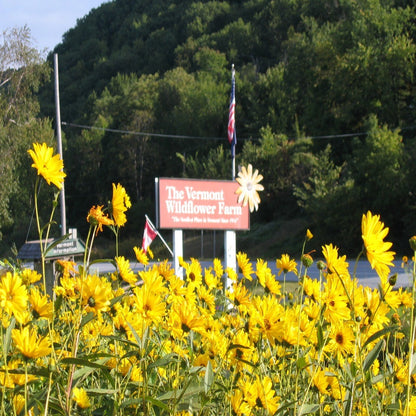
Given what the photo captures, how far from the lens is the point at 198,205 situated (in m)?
9.15

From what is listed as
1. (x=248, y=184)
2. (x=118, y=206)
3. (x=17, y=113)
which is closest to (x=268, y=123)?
(x=17, y=113)

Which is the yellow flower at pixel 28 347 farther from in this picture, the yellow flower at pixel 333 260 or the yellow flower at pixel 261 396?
the yellow flower at pixel 333 260

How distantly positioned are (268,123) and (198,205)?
91.4 feet

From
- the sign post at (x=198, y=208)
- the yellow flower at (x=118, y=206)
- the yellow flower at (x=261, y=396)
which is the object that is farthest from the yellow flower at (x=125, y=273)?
the sign post at (x=198, y=208)

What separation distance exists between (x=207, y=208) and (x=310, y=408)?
7852 mm

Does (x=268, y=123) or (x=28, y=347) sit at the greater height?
(x=268, y=123)

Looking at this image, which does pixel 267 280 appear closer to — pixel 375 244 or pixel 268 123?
pixel 375 244

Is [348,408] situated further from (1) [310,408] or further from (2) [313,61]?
(2) [313,61]

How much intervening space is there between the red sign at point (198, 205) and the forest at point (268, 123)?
40.0 feet

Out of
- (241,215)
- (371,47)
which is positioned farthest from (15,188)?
(371,47)

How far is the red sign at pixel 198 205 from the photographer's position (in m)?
8.90

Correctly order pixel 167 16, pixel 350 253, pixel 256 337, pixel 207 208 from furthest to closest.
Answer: pixel 167 16 → pixel 350 253 → pixel 207 208 → pixel 256 337

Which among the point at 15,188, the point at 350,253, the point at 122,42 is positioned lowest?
the point at 350,253

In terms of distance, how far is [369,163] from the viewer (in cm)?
2370
